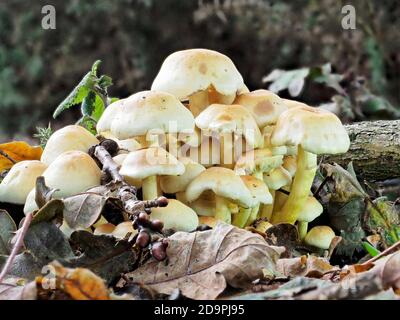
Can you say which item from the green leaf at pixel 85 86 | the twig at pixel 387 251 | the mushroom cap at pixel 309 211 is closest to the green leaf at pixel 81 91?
the green leaf at pixel 85 86

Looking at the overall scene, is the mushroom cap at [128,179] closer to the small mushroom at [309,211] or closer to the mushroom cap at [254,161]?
the mushroom cap at [254,161]

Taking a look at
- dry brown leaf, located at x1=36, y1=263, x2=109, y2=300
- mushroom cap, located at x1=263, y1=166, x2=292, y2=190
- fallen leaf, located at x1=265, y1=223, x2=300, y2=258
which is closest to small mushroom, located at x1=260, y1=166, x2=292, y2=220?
mushroom cap, located at x1=263, y1=166, x2=292, y2=190

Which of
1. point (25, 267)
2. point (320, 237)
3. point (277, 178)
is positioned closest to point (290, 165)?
point (277, 178)

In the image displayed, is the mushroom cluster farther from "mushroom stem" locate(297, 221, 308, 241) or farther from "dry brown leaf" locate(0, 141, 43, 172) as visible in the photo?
"dry brown leaf" locate(0, 141, 43, 172)

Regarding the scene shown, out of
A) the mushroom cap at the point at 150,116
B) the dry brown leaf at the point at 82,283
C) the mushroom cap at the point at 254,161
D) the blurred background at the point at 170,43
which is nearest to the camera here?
the dry brown leaf at the point at 82,283

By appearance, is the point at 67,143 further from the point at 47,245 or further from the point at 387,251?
the point at 387,251
